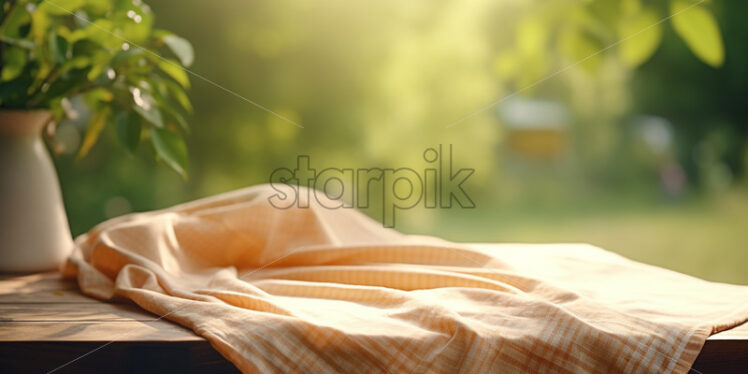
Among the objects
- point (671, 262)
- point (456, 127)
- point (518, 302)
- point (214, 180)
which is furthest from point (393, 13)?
point (518, 302)

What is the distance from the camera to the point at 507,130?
19.9 ft

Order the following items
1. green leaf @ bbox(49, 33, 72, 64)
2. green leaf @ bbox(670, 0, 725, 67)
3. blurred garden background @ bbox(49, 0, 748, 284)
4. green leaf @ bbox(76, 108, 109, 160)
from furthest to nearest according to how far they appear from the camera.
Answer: blurred garden background @ bbox(49, 0, 748, 284) < green leaf @ bbox(76, 108, 109, 160) < green leaf @ bbox(49, 33, 72, 64) < green leaf @ bbox(670, 0, 725, 67)

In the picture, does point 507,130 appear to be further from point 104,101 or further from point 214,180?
point 104,101

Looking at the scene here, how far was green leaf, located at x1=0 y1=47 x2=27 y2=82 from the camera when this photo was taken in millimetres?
1046

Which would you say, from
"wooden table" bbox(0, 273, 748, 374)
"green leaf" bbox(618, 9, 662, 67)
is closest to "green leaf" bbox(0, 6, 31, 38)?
"wooden table" bbox(0, 273, 748, 374)

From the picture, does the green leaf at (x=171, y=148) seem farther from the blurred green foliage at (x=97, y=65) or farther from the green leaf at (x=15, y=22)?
the green leaf at (x=15, y=22)

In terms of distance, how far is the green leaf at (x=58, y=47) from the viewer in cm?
98

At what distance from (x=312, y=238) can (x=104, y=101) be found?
0.38 m

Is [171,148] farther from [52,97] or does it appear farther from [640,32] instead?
[640,32]

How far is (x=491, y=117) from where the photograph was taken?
17.5ft

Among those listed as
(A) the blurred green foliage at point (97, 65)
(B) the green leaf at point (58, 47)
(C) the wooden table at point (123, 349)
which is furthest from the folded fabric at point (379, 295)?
(B) the green leaf at point (58, 47)

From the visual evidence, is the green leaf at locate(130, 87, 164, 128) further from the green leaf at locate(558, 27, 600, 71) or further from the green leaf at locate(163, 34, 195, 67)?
the green leaf at locate(558, 27, 600, 71)

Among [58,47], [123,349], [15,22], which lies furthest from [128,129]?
[123,349]

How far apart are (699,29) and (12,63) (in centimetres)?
92
